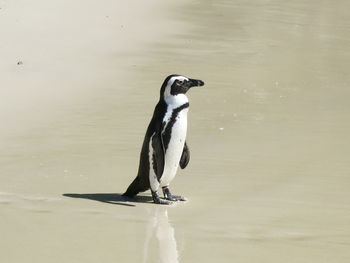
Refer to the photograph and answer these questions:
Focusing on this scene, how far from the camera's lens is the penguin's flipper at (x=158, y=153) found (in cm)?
572

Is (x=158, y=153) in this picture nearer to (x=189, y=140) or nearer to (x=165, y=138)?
(x=165, y=138)

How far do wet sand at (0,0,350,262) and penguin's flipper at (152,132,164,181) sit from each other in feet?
0.81

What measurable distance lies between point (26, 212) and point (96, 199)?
21.7 inches

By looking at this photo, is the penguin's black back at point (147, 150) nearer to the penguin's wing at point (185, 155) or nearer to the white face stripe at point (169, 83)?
the white face stripe at point (169, 83)

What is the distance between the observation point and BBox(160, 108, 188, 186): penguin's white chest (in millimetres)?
5734

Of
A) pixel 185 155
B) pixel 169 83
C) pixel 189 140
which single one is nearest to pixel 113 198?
pixel 185 155

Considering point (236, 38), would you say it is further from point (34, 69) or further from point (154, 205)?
point (154, 205)

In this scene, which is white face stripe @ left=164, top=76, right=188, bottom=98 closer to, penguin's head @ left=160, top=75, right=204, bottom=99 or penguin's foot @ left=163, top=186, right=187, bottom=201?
penguin's head @ left=160, top=75, right=204, bottom=99

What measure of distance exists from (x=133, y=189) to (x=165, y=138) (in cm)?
40

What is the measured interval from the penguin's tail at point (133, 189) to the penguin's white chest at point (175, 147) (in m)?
0.15

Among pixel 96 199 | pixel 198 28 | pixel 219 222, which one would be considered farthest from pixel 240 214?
pixel 198 28

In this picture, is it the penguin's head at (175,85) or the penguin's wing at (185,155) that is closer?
the penguin's head at (175,85)

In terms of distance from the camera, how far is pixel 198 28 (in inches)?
621

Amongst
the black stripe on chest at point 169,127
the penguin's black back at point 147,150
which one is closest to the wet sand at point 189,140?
the penguin's black back at point 147,150
